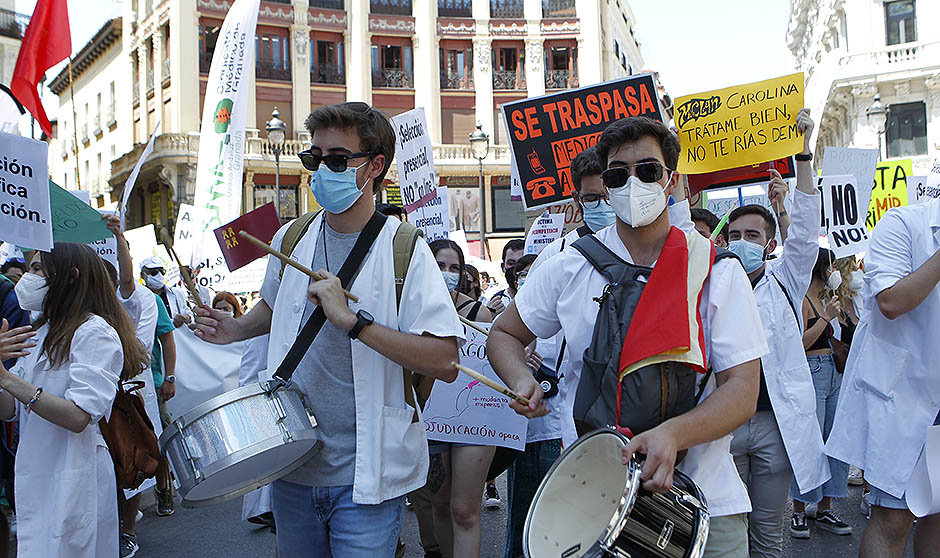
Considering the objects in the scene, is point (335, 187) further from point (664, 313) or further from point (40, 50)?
point (40, 50)

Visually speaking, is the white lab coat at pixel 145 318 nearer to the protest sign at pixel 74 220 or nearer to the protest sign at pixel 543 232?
the protest sign at pixel 74 220

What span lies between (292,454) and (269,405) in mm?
179

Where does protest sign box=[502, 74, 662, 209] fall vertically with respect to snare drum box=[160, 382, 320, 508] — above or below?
above

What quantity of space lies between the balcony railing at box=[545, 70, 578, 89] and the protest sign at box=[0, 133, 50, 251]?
37297 millimetres

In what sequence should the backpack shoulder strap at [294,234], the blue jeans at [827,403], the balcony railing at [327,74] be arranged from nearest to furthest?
the backpack shoulder strap at [294,234] → the blue jeans at [827,403] → the balcony railing at [327,74]

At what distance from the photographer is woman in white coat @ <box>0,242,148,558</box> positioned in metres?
3.78

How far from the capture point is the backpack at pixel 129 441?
14.4 ft

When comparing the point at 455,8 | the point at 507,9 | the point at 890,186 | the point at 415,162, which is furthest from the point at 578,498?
the point at 507,9

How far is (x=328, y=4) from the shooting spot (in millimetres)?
38625

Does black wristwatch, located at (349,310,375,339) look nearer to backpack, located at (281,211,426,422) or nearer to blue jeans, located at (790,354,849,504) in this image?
backpack, located at (281,211,426,422)

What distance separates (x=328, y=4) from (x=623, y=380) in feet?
127

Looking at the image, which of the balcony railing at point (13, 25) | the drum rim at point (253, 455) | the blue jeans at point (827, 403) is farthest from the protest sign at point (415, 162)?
the balcony railing at point (13, 25)

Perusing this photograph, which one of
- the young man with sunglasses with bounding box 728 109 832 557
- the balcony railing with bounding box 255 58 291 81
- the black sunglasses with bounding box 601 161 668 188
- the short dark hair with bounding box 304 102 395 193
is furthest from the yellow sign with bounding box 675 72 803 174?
the balcony railing with bounding box 255 58 291 81

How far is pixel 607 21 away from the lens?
141ft
